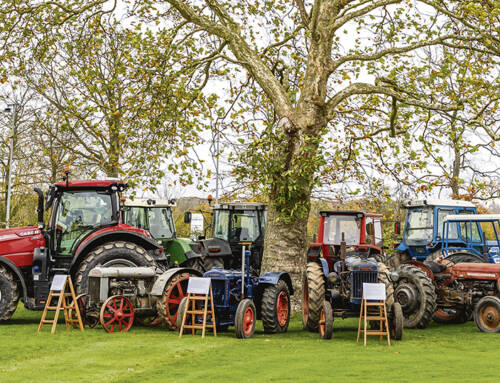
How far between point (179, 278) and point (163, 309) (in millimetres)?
673

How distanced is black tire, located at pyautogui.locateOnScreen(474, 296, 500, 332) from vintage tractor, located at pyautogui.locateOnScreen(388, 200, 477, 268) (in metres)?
6.40

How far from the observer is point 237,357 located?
8.81 metres

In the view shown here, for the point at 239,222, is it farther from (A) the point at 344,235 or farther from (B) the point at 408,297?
(B) the point at 408,297

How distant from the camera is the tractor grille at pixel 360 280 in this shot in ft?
37.1

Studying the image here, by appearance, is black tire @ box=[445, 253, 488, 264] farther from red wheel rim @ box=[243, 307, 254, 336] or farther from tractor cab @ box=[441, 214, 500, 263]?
red wheel rim @ box=[243, 307, 254, 336]

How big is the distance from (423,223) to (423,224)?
0.10 ft

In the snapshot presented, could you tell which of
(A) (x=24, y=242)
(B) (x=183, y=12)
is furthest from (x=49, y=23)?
(A) (x=24, y=242)

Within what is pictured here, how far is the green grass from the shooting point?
747cm

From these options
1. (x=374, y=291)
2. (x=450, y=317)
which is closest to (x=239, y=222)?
(x=450, y=317)

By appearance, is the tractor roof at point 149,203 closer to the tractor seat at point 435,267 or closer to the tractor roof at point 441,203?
the tractor roof at point 441,203

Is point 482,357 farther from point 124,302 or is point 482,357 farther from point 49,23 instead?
point 49,23

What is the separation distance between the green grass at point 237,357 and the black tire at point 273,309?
0.24 m

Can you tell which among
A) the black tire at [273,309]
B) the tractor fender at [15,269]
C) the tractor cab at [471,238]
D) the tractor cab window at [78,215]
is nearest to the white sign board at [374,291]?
the black tire at [273,309]

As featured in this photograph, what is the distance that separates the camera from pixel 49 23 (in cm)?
1584
